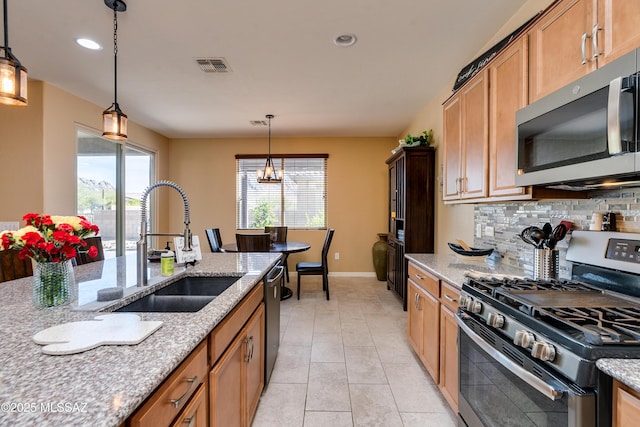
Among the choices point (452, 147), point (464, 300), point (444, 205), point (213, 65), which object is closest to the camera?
point (464, 300)

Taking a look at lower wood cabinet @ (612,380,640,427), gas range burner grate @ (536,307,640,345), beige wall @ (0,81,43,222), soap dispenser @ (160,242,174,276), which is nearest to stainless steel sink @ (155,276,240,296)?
soap dispenser @ (160,242,174,276)

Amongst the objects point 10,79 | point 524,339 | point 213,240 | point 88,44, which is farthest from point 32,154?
point 524,339

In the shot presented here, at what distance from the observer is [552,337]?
992mm

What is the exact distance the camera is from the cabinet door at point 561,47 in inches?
48.5

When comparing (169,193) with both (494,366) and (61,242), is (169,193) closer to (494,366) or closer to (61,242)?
(61,242)

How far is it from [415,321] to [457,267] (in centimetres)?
65

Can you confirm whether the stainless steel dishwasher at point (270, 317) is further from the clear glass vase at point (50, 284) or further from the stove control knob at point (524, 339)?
the stove control knob at point (524, 339)

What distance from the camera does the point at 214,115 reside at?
14.3 feet

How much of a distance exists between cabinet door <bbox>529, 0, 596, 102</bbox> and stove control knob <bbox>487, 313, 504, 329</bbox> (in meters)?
1.06

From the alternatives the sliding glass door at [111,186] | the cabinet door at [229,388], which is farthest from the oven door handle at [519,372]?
the sliding glass door at [111,186]

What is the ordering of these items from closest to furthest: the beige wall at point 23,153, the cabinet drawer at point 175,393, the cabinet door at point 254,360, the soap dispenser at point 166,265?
the cabinet drawer at point 175,393, the cabinet door at point 254,360, the soap dispenser at point 166,265, the beige wall at point 23,153

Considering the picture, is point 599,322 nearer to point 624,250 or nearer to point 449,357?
point 624,250

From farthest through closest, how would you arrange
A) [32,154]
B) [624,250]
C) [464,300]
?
[32,154] → [464,300] → [624,250]

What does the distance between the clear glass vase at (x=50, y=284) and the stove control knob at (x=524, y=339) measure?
1.73m
